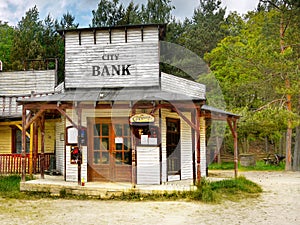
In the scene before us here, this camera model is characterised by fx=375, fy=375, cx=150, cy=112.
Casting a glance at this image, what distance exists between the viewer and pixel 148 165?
11.0 m

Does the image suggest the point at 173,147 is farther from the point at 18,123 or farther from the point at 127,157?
the point at 18,123

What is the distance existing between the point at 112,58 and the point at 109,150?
10.1ft

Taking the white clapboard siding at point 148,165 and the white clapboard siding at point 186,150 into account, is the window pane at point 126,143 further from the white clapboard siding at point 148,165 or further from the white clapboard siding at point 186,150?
the white clapboard siding at point 186,150

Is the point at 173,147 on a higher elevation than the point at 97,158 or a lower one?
higher

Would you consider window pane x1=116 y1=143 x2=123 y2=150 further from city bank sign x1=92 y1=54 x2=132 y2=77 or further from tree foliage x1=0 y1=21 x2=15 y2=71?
tree foliage x1=0 y1=21 x2=15 y2=71

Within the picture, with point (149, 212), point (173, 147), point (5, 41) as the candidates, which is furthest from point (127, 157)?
point (5, 41)

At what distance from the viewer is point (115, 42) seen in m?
12.4

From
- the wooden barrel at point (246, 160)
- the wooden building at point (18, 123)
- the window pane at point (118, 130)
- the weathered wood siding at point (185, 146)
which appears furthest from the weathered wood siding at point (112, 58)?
the wooden barrel at point (246, 160)

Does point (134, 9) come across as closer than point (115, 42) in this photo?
No

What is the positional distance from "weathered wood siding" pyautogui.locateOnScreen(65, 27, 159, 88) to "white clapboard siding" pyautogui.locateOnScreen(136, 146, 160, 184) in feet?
7.17

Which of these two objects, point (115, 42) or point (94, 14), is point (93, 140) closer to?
point (115, 42)

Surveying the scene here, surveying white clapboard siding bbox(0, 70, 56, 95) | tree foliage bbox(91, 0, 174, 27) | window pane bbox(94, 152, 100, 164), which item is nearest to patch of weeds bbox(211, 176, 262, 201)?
window pane bbox(94, 152, 100, 164)

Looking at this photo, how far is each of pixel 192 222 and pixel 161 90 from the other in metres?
5.48

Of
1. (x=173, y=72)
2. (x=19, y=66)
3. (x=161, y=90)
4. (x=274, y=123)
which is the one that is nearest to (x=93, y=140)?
(x=161, y=90)
